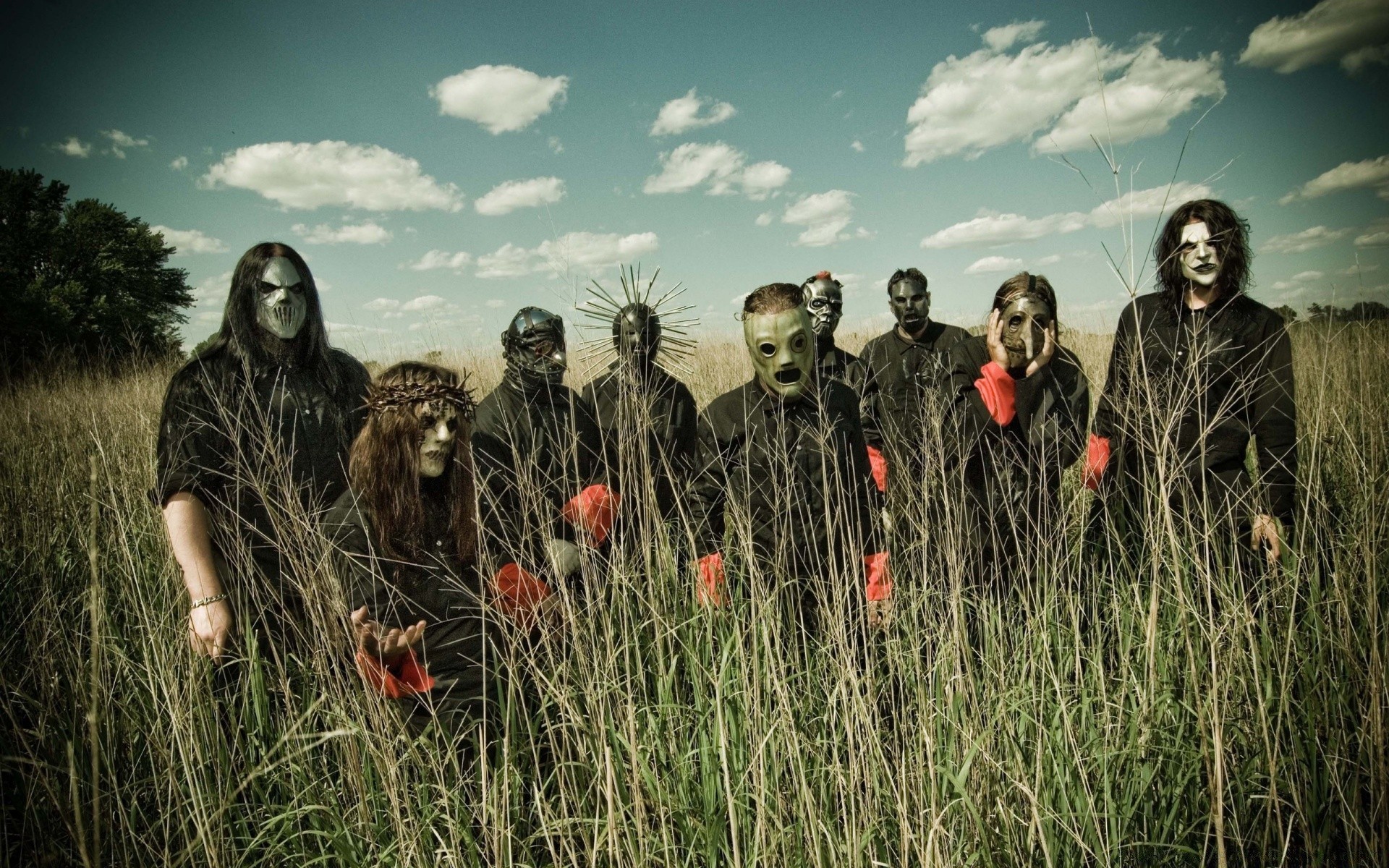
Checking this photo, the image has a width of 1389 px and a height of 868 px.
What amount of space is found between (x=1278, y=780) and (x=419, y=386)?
2418 millimetres

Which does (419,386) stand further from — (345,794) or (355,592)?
(345,794)

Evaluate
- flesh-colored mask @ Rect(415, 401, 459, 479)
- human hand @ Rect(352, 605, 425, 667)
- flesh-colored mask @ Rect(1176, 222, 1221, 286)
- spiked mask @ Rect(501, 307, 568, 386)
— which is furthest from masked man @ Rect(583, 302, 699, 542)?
flesh-colored mask @ Rect(1176, 222, 1221, 286)

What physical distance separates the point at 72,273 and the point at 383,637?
19281 mm

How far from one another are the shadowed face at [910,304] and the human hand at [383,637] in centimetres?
367

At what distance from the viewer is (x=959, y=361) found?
9.49ft

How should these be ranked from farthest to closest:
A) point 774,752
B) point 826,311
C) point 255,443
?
point 826,311 → point 255,443 → point 774,752

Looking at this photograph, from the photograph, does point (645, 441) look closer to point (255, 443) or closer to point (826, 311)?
point (255, 443)

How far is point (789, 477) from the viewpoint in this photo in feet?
6.12

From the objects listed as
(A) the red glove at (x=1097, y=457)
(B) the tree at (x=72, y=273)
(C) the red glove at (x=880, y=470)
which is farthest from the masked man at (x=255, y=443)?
(B) the tree at (x=72, y=273)

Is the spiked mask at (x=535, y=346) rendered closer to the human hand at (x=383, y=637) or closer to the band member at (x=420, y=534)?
the band member at (x=420, y=534)

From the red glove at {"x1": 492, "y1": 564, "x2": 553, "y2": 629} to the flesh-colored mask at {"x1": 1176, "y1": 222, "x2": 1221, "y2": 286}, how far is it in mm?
2697

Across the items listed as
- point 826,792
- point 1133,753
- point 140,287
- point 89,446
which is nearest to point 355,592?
point 826,792

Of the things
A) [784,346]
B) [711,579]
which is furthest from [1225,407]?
[711,579]

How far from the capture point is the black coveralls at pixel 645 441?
A: 1.76 meters
